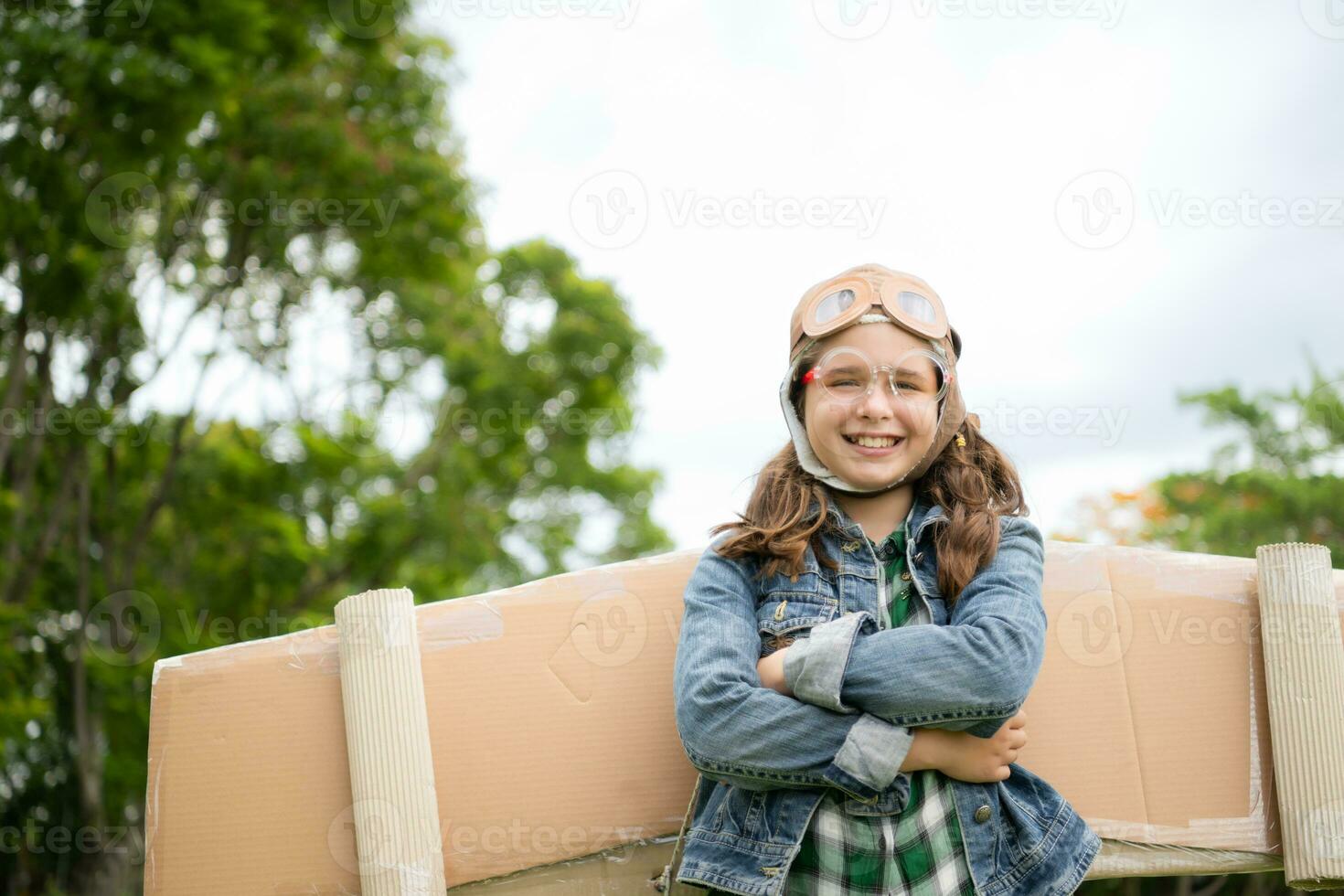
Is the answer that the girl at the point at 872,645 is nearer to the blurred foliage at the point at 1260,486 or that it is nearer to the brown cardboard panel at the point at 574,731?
the brown cardboard panel at the point at 574,731

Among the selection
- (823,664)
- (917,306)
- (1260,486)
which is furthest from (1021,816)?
(1260,486)

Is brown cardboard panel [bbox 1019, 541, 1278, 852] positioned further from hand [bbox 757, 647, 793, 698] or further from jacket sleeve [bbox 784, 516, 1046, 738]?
hand [bbox 757, 647, 793, 698]

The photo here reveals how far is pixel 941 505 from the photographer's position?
2.31m

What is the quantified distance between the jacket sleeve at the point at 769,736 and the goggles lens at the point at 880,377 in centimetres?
57

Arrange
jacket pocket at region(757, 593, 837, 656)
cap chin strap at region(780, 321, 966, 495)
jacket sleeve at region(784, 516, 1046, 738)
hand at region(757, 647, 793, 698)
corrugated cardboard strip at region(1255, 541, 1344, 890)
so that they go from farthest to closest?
corrugated cardboard strip at region(1255, 541, 1344, 890)
cap chin strap at region(780, 321, 966, 495)
jacket pocket at region(757, 593, 837, 656)
hand at region(757, 647, 793, 698)
jacket sleeve at region(784, 516, 1046, 738)

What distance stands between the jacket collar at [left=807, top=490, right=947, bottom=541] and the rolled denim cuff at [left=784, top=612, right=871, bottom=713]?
281 millimetres

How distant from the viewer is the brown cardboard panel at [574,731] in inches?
97.6

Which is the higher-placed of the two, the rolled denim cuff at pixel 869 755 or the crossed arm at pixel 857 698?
the crossed arm at pixel 857 698

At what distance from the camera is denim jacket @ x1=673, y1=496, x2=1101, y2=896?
1994 millimetres

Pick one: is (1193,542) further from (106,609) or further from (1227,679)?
(106,609)

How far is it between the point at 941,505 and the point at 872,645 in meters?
0.41
